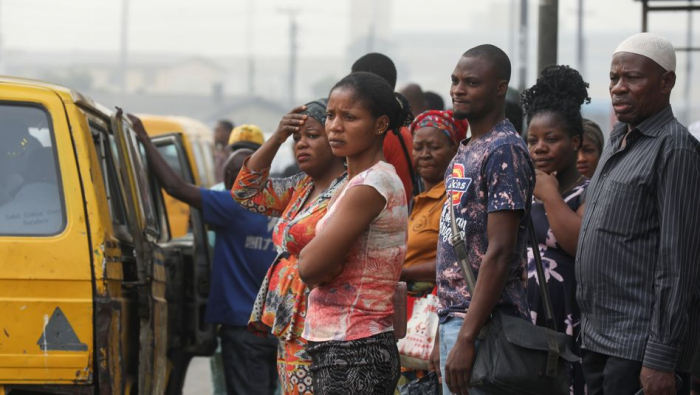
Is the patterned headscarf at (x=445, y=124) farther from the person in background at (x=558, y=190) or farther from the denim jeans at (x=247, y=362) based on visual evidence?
the denim jeans at (x=247, y=362)

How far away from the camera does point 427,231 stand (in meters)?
5.32

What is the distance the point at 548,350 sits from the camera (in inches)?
150

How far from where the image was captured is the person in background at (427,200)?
5.30 metres

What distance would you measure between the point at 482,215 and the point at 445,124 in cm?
159

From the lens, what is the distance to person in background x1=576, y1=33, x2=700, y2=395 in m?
3.78

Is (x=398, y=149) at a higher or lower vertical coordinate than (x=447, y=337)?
higher

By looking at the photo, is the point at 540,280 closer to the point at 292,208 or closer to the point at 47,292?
the point at 292,208

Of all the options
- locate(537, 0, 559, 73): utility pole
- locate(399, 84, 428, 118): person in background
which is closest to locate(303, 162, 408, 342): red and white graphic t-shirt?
locate(399, 84, 428, 118): person in background

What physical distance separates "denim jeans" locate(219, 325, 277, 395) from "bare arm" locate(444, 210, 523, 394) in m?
3.09

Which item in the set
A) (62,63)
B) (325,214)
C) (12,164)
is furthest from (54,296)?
(62,63)

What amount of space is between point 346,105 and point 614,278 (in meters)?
1.18

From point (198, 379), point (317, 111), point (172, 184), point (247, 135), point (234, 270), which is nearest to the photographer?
point (317, 111)

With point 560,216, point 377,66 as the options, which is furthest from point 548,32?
point 560,216

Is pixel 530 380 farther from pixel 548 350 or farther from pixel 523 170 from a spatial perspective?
pixel 523 170
